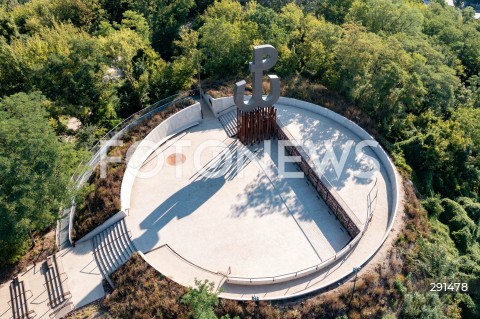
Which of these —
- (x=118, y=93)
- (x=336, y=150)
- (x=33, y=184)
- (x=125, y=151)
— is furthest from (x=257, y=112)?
(x=33, y=184)

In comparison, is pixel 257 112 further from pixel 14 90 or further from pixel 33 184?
pixel 14 90

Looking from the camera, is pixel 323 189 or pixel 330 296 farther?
pixel 323 189

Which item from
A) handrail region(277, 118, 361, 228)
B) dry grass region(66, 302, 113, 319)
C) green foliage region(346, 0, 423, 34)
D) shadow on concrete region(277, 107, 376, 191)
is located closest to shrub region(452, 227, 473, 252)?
shadow on concrete region(277, 107, 376, 191)

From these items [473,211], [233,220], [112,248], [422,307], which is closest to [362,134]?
[473,211]

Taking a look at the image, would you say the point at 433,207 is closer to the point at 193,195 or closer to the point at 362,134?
the point at 362,134

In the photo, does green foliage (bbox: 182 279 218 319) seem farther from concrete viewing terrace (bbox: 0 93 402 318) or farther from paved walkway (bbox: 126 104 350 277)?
paved walkway (bbox: 126 104 350 277)

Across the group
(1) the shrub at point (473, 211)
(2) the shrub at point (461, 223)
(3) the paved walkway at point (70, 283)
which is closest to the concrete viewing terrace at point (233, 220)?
(3) the paved walkway at point (70, 283)

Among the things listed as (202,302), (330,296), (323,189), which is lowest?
(330,296)
